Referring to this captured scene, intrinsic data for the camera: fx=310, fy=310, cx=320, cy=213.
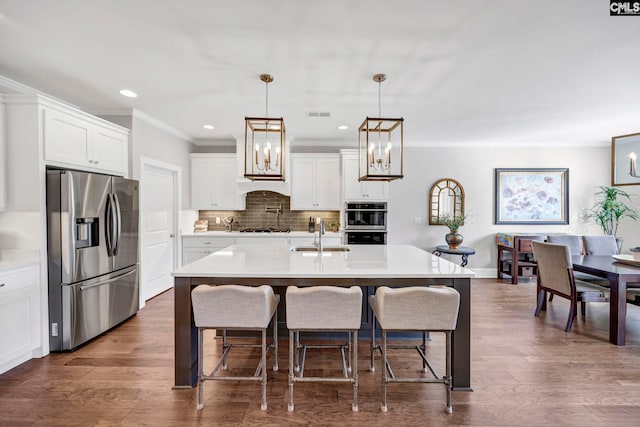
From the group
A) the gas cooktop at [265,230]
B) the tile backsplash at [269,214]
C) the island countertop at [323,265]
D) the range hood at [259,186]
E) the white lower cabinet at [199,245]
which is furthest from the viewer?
the tile backsplash at [269,214]

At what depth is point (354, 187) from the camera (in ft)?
17.2

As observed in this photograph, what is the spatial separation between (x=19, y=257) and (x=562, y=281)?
17.3 feet

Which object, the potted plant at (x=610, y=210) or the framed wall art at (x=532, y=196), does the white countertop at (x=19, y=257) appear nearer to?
the framed wall art at (x=532, y=196)

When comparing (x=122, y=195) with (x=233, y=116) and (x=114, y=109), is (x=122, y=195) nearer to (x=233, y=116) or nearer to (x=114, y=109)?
(x=114, y=109)

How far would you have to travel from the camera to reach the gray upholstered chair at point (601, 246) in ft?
14.0

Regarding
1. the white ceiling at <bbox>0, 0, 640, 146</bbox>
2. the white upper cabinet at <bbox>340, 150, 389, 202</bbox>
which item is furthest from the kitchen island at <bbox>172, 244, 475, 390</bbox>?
the white upper cabinet at <bbox>340, 150, 389, 202</bbox>

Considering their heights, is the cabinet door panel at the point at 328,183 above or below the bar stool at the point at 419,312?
above

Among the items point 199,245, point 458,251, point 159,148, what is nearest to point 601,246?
point 458,251

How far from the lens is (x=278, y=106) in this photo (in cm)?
371

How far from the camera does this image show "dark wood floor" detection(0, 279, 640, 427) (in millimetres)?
1942

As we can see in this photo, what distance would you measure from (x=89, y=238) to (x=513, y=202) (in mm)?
6476

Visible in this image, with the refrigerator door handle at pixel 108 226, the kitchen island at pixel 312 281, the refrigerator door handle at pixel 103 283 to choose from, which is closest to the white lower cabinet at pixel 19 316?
the refrigerator door handle at pixel 103 283

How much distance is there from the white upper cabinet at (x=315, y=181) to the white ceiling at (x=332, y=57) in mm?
1370

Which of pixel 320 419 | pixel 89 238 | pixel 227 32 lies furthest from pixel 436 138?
pixel 89 238
